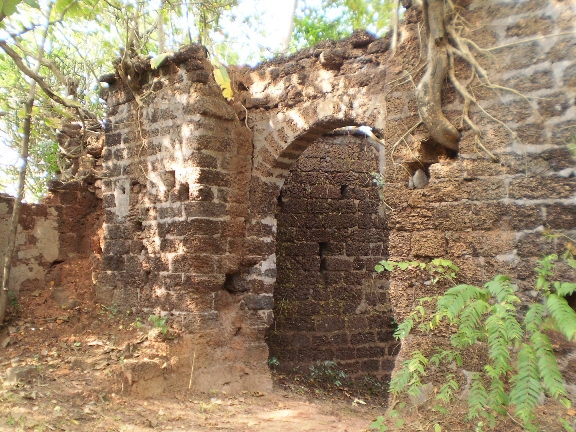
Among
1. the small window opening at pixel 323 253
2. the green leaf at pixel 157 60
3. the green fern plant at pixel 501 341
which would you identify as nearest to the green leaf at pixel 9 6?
the green leaf at pixel 157 60

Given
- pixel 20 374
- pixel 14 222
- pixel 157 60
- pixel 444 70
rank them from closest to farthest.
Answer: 1. pixel 444 70
2. pixel 20 374
3. pixel 157 60
4. pixel 14 222

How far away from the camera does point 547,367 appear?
8.57 feet

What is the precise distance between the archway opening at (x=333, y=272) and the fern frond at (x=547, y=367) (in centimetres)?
412

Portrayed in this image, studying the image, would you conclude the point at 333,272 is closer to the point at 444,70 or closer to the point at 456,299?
the point at 444,70

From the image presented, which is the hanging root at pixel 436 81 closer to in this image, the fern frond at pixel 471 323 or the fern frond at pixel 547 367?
the fern frond at pixel 471 323

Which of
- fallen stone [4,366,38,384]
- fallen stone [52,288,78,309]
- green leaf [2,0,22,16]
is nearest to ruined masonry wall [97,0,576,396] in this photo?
fallen stone [52,288,78,309]

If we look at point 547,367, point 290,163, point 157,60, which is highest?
point 157,60

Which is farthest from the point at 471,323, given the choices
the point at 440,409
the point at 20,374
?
the point at 20,374

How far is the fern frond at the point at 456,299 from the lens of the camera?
2.80 meters

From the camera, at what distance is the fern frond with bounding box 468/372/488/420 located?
2.93 meters

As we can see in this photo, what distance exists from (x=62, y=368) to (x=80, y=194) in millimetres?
2337

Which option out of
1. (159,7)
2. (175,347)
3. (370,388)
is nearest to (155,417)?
(175,347)

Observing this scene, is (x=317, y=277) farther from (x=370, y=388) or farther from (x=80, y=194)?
(x=80, y=194)

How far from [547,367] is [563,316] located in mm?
256
